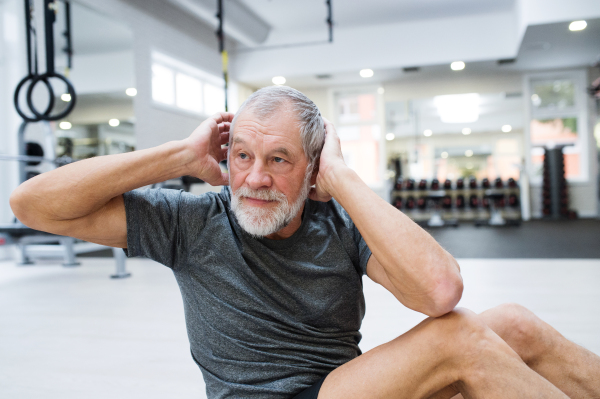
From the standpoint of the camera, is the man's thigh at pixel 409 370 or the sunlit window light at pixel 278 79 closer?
the man's thigh at pixel 409 370

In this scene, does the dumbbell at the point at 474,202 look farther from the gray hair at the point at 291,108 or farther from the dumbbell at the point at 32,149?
the gray hair at the point at 291,108

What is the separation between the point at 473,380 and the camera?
2.80 ft

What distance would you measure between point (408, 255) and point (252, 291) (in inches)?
13.5

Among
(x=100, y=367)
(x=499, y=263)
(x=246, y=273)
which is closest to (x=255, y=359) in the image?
(x=246, y=273)

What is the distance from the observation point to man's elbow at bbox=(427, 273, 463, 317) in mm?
861

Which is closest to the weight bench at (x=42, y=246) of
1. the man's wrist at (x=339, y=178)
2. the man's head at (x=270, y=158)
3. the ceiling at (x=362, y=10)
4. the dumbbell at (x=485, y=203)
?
the man's head at (x=270, y=158)

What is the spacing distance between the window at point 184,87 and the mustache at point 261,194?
20.3 feet

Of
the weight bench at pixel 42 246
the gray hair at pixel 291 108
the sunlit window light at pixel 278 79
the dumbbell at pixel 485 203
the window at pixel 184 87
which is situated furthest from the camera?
the dumbbell at pixel 485 203

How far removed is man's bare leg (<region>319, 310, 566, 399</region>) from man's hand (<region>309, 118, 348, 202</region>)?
36 centimetres

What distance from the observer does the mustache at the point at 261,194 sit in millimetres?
1015

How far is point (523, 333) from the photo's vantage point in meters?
1.04

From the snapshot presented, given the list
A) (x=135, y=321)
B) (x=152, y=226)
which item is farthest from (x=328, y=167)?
(x=135, y=321)

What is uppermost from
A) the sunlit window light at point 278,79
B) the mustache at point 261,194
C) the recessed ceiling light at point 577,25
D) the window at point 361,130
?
the sunlit window light at point 278,79

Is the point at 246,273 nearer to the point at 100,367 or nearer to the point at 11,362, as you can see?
the point at 100,367
